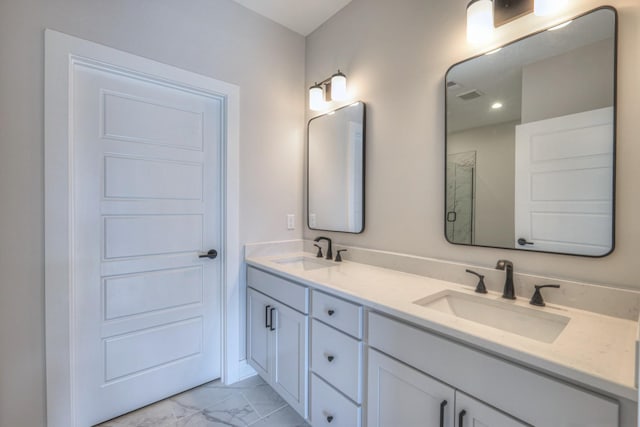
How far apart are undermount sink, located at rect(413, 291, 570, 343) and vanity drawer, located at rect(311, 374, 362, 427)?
56cm

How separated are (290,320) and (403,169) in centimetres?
108

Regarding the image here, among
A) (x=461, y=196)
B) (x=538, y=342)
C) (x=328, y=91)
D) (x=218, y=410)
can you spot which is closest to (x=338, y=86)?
(x=328, y=91)

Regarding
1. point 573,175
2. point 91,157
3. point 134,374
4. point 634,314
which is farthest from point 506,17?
point 134,374

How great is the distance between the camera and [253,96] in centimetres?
212

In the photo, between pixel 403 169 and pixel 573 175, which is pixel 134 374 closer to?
pixel 403 169

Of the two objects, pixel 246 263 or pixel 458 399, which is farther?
pixel 246 263

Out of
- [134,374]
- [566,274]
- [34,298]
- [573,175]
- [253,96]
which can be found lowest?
[134,374]

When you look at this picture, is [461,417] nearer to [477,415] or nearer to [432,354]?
[477,415]

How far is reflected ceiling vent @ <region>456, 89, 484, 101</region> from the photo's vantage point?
4.52 ft

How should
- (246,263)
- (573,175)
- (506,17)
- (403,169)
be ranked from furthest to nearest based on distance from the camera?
(246,263)
(403,169)
(506,17)
(573,175)

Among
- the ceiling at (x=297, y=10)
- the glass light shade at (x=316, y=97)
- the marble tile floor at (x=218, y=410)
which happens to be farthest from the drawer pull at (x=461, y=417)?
the ceiling at (x=297, y=10)

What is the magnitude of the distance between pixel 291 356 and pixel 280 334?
0.49ft

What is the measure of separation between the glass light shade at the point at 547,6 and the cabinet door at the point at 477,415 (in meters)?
1.45

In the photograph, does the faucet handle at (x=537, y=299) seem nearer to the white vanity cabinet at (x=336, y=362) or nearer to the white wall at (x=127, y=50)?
the white vanity cabinet at (x=336, y=362)
